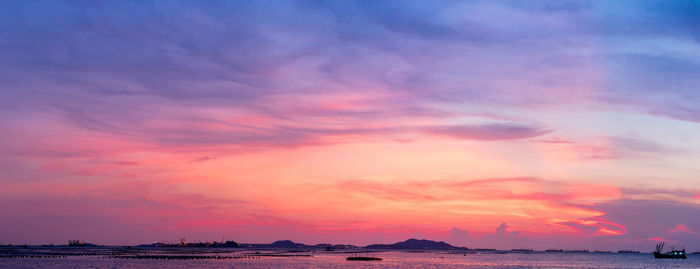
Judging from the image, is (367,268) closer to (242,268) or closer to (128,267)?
(242,268)

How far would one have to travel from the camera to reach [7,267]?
10975 centimetres

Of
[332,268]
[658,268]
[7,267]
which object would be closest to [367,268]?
[332,268]

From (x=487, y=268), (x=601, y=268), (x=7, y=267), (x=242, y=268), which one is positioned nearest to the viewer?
(x=7, y=267)

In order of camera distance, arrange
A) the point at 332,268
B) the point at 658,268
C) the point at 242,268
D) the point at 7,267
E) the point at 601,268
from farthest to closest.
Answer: the point at 658,268, the point at 601,268, the point at 332,268, the point at 242,268, the point at 7,267

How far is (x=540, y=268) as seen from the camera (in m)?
152

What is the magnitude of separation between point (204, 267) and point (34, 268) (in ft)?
105

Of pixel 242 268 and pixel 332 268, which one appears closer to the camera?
pixel 242 268

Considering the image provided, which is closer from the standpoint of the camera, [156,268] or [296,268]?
[156,268]

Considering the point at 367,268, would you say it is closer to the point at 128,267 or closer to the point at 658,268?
the point at 128,267

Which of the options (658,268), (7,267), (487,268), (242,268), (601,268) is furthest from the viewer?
(658,268)

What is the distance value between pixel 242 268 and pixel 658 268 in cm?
13077

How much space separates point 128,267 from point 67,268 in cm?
1122

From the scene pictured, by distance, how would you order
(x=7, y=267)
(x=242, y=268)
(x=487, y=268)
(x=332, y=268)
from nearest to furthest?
(x=7, y=267)
(x=242, y=268)
(x=332, y=268)
(x=487, y=268)

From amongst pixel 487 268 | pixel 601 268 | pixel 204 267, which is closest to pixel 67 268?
pixel 204 267
